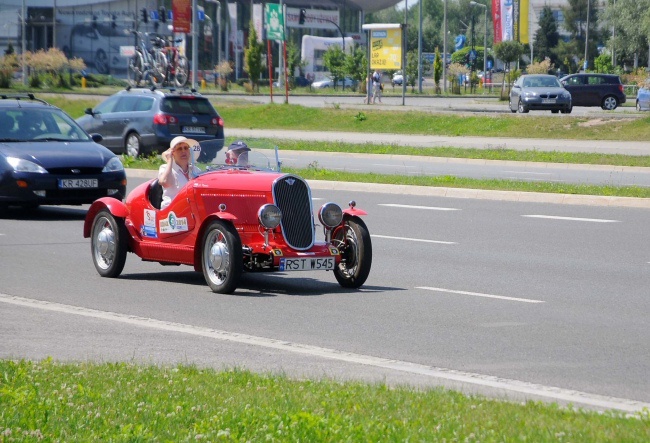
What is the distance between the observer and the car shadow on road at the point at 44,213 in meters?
16.7

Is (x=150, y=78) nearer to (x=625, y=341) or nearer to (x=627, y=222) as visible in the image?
(x=627, y=222)

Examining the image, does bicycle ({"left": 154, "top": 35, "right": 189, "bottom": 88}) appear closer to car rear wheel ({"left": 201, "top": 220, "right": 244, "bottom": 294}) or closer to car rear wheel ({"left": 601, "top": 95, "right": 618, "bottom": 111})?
car rear wheel ({"left": 601, "top": 95, "right": 618, "bottom": 111})

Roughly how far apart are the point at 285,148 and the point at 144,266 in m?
19.8

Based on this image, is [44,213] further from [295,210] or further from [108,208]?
[295,210]

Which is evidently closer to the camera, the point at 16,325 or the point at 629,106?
the point at 16,325

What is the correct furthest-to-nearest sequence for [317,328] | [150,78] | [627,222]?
1. [150,78]
2. [627,222]
3. [317,328]

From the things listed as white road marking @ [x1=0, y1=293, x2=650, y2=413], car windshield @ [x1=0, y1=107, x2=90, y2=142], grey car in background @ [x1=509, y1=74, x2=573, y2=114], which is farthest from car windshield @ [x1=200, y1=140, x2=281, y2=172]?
grey car in background @ [x1=509, y1=74, x2=573, y2=114]

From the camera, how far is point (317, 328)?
336 inches

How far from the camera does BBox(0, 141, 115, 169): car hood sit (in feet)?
52.6

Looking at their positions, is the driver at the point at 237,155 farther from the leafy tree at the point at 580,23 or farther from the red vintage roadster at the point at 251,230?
the leafy tree at the point at 580,23

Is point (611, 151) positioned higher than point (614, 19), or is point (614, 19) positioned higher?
point (614, 19)

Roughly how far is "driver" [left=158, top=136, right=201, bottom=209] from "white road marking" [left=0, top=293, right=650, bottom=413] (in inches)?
75.6

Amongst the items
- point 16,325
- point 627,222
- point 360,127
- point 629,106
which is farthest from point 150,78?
point 16,325

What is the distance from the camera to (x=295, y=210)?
1031cm
